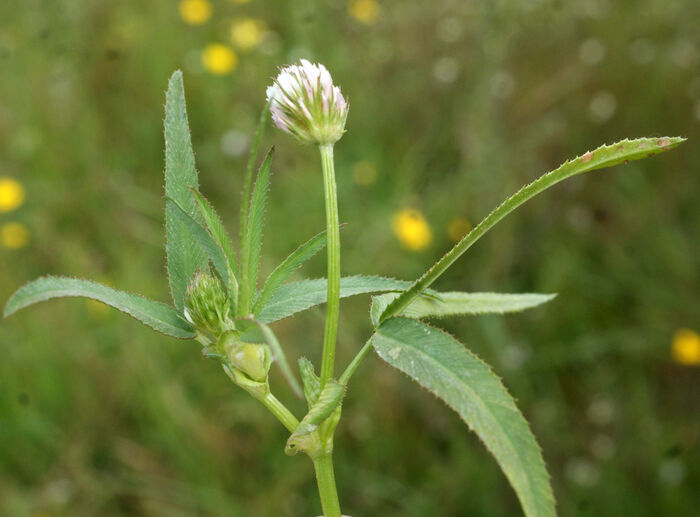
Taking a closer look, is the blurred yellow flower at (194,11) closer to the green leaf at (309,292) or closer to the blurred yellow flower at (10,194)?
the blurred yellow flower at (10,194)

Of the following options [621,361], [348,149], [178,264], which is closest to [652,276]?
[621,361]

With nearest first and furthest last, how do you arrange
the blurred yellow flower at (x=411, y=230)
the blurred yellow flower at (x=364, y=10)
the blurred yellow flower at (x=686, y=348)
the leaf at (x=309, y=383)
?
the leaf at (x=309, y=383) → the blurred yellow flower at (x=686, y=348) → the blurred yellow flower at (x=411, y=230) → the blurred yellow flower at (x=364, y=10)

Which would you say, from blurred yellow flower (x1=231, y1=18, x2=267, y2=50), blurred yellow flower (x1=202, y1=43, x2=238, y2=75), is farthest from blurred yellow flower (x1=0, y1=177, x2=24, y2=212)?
blurred yellow flower (x1=231, y1=18, x2=267, y2=50)

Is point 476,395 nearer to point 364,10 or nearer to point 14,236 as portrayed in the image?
point 14,236

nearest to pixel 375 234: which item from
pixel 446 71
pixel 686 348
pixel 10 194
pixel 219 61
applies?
pixel 446 71

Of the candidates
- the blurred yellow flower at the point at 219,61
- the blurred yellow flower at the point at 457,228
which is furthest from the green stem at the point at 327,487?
the blurred yellow flower at the point at 219,61

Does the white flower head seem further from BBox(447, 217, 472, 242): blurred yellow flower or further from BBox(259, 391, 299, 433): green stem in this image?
BBox(447, 217, 472, 242): blurred yellow flower
